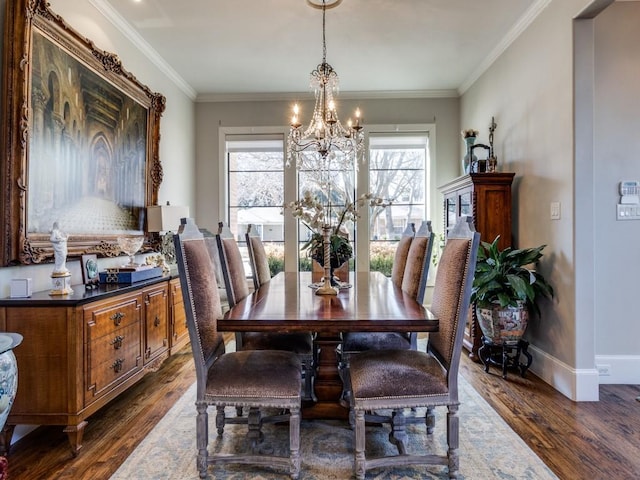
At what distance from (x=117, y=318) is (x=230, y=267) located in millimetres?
729

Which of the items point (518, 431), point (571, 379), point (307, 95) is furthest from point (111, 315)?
point (307, 95)

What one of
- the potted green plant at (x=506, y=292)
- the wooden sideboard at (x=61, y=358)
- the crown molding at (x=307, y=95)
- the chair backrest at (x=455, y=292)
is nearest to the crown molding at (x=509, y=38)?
the crown molding at (x=307, y=95)

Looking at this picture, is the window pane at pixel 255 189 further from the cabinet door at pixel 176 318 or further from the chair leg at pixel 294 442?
the chair leg at pixel 294 442

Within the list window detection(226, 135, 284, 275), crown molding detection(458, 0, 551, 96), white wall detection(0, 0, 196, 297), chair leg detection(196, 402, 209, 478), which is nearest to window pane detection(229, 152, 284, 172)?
window detection(226, 135, 284, 275)

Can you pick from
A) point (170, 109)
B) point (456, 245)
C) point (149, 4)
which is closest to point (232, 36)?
point (149, 4)

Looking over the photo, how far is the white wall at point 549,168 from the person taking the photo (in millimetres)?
2645

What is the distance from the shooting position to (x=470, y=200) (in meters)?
Result: 3.53

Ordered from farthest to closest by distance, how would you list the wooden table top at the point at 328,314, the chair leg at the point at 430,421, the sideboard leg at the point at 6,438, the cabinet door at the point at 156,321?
the cabinet door at the point at 156,321 → the chair leg at the point at 430,421 → the sideboard leg at the point at 6,438 → the wooden table top at the point at 328,314

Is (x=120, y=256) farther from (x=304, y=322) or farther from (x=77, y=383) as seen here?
(x=304, y=322)

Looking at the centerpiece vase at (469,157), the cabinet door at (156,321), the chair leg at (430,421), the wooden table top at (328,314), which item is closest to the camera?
the wooden table top at (328,314)

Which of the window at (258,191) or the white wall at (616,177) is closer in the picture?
the white wall at (616,177)

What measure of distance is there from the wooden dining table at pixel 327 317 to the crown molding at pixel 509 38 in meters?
2.53

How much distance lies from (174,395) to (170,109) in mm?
3081

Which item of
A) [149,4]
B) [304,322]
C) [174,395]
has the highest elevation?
[149,4]
